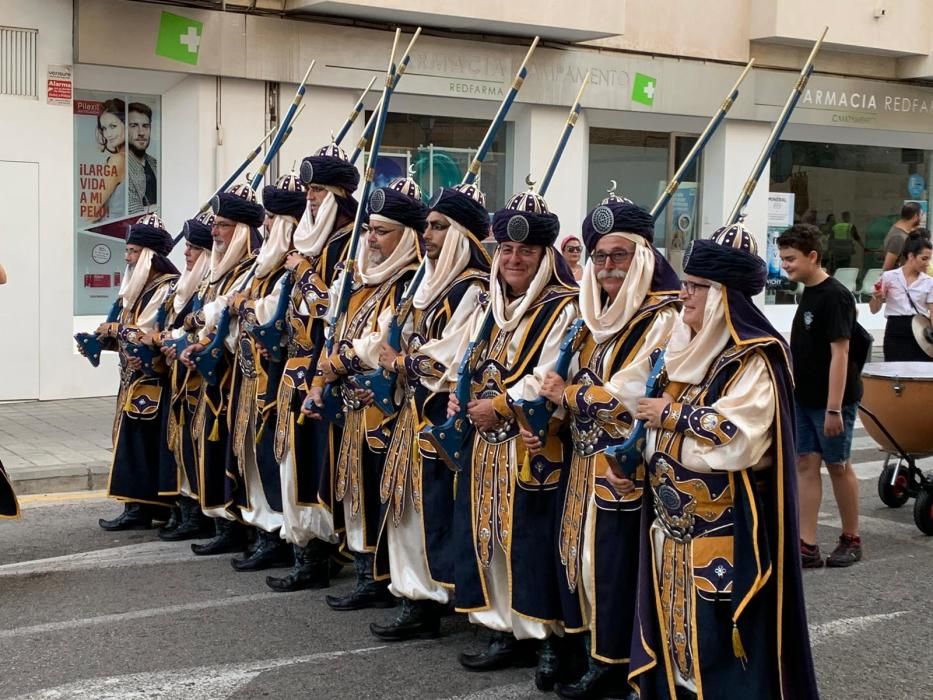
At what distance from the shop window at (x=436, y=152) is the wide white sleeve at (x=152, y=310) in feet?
23.5

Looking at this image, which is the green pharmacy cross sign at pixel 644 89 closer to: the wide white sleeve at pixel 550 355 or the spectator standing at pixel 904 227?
the spectator standing at pixel 904 227

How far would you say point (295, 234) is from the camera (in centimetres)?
684

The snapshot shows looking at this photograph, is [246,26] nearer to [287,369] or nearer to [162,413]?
[162,413]

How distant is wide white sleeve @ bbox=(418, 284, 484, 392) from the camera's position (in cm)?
561

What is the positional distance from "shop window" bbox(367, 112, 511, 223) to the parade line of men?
730cm

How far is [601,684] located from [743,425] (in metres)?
1.37

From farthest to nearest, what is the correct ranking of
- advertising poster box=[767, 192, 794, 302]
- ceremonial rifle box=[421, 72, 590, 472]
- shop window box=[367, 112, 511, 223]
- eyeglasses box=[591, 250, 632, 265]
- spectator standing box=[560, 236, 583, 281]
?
advertising poster box=[767, 192, 794, 302]
shop window box=[367, 112, 511, 223]
spectator standing box=[560, 236, 583, 281]
ceremonial rifle box=[421, 72, 590, 472]
eyeglasses box=[591, 250, 632, 265]

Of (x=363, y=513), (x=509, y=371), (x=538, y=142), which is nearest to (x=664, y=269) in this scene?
(x=509, y=371)

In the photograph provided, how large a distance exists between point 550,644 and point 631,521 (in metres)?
0.74

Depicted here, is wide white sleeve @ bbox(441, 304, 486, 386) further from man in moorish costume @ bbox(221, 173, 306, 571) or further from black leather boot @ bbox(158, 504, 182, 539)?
black leather boot @ bbox(158, 504, 182, 539)

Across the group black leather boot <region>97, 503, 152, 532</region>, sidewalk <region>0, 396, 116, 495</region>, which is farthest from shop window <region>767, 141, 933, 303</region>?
black leather boot <region>97, 503, 152, 532</region>

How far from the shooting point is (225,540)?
24.5 feet

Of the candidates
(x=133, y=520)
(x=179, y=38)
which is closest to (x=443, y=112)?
(x=179, y=38)

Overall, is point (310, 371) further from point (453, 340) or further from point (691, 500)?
point (691, 500)
